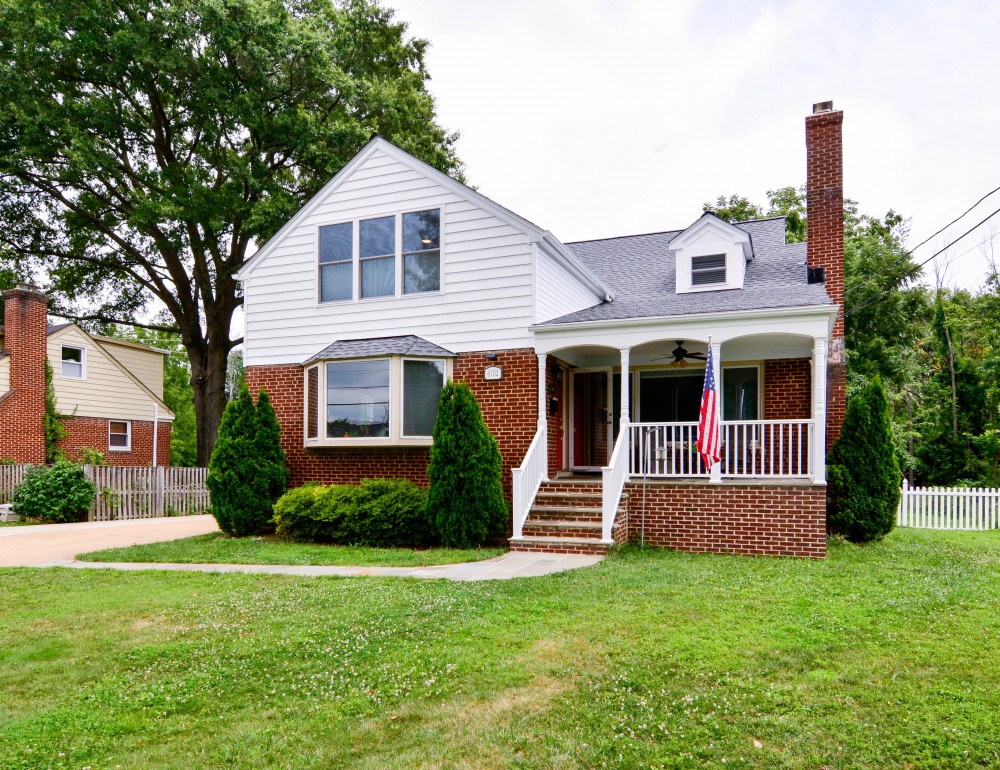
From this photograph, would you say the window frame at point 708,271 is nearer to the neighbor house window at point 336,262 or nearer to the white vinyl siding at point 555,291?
the white vinyl siding at point 555,291

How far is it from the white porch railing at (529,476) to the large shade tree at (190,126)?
12427mm

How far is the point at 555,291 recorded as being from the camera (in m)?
12.1

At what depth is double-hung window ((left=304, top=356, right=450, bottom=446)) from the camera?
11602 millimetres

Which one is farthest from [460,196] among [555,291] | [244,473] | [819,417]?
[819,417]

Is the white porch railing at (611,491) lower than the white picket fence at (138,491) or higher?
higher

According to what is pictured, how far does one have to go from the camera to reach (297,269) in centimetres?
1320

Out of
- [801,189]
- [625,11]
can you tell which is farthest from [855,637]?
[801,189]

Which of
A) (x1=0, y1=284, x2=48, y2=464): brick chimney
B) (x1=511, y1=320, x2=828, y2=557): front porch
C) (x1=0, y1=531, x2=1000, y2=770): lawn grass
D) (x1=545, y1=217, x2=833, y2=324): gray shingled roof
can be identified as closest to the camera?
(x1=0, y1=531, x2=1000, y2=770): lawn grass

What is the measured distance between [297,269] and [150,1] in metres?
11.7

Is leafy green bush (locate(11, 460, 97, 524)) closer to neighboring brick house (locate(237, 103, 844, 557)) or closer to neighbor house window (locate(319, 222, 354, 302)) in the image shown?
neighboring brick house (locate(237, 103, 844, 557))

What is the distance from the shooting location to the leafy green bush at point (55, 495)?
1609cm

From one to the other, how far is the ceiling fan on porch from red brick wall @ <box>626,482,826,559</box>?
9.60 feet

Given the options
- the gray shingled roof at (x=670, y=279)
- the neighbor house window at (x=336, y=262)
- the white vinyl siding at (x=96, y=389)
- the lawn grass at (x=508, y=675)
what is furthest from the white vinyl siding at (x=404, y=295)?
the white vinyl siding at (x=96, y=389)

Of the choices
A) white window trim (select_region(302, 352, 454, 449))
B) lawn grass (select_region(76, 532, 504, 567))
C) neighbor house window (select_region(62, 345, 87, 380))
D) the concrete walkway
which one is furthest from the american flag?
neighbor house window (select_region(62, 345, 87, 380))
